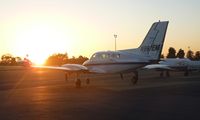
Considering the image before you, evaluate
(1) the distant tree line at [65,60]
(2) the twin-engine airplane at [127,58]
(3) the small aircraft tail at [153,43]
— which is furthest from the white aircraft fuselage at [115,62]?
(1) the distant tree line at [65,60]

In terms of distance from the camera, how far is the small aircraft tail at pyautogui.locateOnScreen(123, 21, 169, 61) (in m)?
34.1

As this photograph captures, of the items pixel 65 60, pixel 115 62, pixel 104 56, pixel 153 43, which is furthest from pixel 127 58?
pixel 65 60

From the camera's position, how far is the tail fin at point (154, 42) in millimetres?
34125

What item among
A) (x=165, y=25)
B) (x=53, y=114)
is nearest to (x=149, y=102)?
(x=53, y=114)

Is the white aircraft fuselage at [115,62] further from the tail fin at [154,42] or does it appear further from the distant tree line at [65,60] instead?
the distant tree line at [65,60]

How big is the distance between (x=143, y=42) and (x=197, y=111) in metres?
18.4

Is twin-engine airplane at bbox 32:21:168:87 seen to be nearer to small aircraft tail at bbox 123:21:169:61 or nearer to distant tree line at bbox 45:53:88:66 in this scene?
small aircraft tail at bbox 123:21:169:61

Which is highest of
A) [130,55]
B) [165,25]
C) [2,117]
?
[165,25]

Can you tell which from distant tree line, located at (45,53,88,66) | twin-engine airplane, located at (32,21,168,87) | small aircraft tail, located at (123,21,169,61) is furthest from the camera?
distant tree line, located at (45,53,88,66)

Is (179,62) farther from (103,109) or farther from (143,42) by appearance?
(103,109)

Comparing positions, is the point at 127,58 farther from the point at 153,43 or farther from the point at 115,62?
the point at 153,43

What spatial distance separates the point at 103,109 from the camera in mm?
17938

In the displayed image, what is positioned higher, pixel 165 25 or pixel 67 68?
pixel 165 25

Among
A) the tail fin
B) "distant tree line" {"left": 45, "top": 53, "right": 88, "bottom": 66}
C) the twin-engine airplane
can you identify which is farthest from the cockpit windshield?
"distant tree line" {"left": 45, "top": 53, "right": 88, "bottom": 66}
